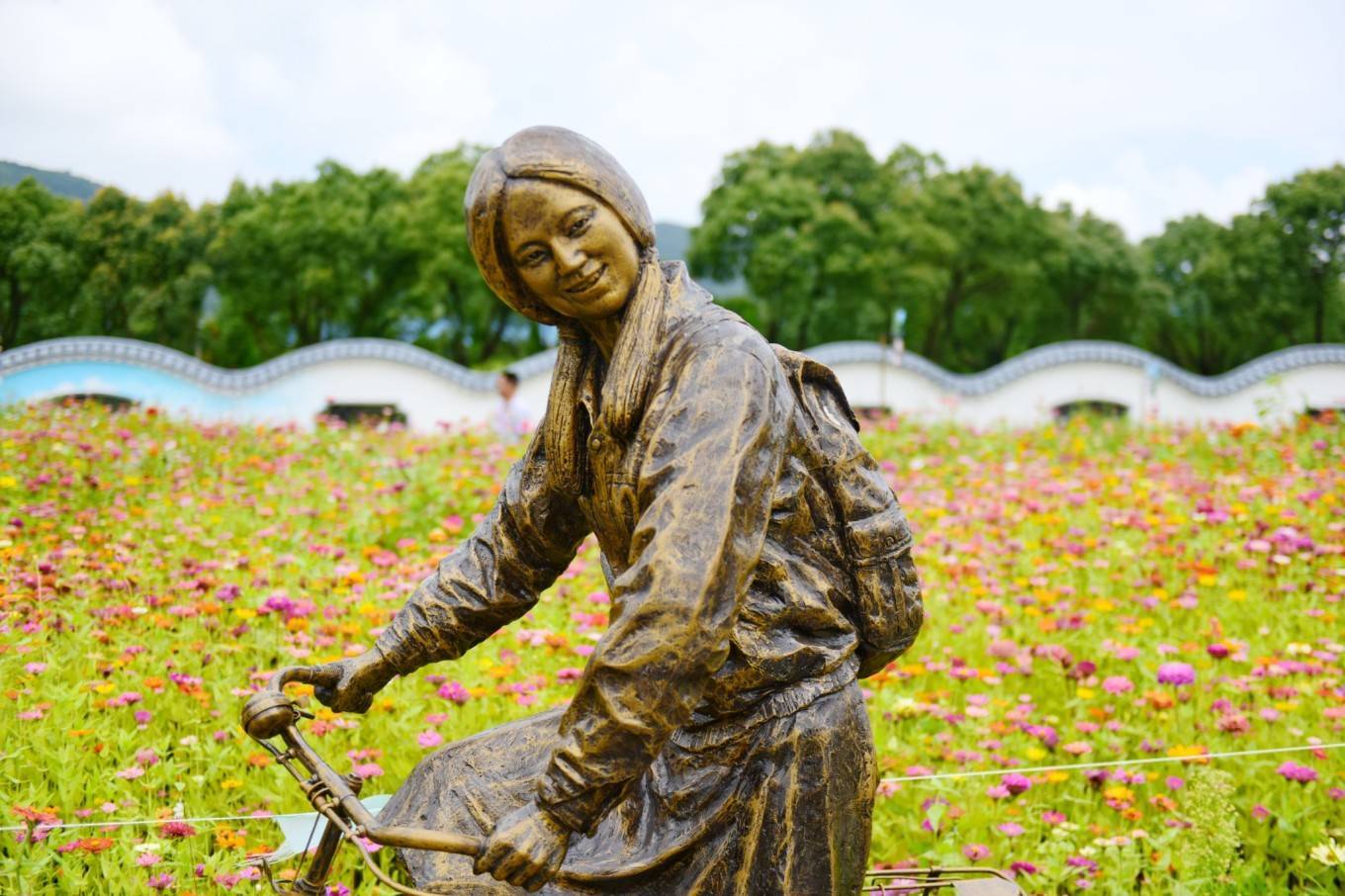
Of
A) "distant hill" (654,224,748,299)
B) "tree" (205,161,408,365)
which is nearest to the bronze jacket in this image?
"distant hill" (654,224,748,299)

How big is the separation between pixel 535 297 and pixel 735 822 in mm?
881

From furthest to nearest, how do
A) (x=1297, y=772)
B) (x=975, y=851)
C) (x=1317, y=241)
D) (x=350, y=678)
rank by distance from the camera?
(x=1317, y=241) → (x=1297, y=772) → (x=975, y=851) → (x=350, y=678)

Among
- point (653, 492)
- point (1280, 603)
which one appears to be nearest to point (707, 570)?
point (653, 492)

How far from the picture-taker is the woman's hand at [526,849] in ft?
4.96

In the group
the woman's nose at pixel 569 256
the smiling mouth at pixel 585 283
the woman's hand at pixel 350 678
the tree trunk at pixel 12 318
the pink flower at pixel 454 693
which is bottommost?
the pink flower at pixel 454 693

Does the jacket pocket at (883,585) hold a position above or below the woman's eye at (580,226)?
below

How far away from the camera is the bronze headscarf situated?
5.44 ft

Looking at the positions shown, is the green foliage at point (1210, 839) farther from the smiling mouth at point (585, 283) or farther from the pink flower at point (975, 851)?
the smiling mouth at point (585, 283)

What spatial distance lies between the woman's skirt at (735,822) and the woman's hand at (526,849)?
0.69 ft

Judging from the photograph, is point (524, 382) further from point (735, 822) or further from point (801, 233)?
point (735, 822)

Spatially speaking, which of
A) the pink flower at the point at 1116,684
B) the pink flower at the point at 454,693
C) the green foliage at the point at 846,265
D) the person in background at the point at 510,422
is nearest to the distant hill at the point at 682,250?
the green foliage at the point at 846,265

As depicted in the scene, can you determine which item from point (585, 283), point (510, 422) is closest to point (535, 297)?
point (585, 283)

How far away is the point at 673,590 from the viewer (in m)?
1.53

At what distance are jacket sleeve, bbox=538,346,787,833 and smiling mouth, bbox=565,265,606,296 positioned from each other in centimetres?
23
